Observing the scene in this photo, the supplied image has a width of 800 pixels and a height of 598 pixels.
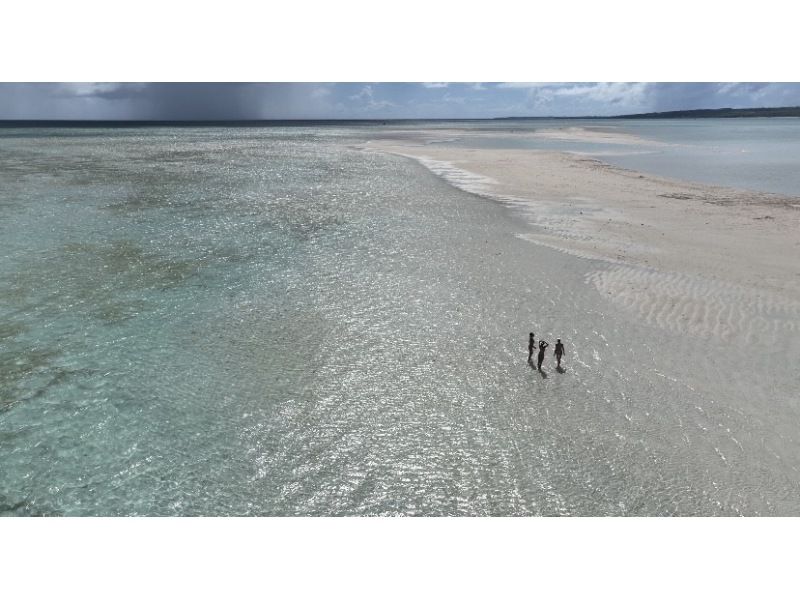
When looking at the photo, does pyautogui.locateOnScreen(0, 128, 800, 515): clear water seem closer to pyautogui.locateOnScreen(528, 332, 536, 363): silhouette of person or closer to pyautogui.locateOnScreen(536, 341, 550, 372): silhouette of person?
pyautogui.locateOnScreen(536, 341, 550, 372): silhouette of person

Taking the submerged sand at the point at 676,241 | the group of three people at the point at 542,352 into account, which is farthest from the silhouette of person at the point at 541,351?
the submerged sand at the point at 676,241

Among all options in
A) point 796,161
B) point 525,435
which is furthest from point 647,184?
point 525,435

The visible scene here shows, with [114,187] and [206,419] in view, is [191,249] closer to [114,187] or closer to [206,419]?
[206,419]

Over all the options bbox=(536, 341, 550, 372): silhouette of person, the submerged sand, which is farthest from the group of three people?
the submerged sand

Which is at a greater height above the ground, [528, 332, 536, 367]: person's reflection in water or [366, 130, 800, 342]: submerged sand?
[366, 130, 800, 342]: submerged sand

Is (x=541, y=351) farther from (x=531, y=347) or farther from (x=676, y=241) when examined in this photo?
(x=676, y=241)
